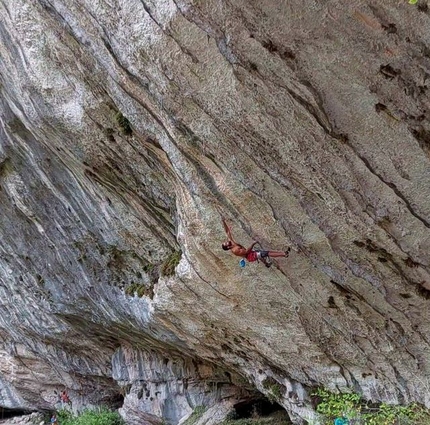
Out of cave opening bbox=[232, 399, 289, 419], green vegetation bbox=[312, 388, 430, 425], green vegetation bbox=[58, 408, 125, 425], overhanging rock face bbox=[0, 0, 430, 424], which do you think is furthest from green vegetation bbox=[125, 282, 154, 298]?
green vegetation bbox=[58, 408, 125, 425]

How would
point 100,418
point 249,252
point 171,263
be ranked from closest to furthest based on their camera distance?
point 249,252 → point 171,263 → point 100,418

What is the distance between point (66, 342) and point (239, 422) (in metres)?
5.49

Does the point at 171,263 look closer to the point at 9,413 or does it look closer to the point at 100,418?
the point at 100,418

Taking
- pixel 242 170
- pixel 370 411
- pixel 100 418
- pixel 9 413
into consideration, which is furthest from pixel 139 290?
pixel 9 413

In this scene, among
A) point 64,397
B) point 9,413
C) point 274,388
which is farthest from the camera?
point 9,413

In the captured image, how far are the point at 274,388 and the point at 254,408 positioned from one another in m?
2.94

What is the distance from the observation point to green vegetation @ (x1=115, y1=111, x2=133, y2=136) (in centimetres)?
662

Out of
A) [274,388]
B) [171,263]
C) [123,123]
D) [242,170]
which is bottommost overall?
Answer: [274,388]

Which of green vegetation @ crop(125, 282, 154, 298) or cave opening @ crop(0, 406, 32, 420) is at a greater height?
green vegetation @ crop(125, 282, 154, 298)

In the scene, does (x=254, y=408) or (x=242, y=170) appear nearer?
(x=242, y=170)

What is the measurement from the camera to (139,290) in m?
9.58

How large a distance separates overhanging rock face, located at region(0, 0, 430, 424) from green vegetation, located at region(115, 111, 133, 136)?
2.6 inches

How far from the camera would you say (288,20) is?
4.55 meters

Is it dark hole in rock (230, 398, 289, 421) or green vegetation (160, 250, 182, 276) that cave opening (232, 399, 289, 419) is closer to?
dark hole in rock (230, 398, 289, 421)
